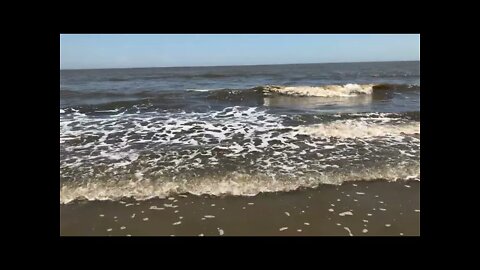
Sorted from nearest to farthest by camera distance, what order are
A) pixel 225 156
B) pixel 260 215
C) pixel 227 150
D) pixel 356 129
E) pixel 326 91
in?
1. pixel 260 215
2. pixel 225 156
3. pixel 227 150
4. pixel 356 129
5. pixel 326 91

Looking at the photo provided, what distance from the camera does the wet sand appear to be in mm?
4570

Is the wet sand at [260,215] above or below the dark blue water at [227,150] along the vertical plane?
below

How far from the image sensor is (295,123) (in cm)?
1138

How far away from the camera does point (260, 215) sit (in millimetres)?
4914

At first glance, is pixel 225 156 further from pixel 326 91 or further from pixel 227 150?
pixel 326 91

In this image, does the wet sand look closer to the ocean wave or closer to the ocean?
the ocean

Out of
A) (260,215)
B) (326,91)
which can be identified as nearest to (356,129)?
(260,215)

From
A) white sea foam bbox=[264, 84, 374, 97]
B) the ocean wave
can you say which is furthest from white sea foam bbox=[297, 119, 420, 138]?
white sea foam bbox=[264, 84, 374, 97]

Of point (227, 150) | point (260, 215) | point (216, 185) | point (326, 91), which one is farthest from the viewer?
point (326, 91)

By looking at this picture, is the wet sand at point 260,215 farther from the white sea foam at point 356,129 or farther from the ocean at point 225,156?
the white sea foam at point 356,129

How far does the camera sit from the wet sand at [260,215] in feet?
15.0

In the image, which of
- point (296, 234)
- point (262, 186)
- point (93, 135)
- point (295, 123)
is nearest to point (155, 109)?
point (93, 135)

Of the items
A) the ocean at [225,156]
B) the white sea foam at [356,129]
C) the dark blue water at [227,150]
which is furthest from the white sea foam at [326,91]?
the white sea foam at [356,129]

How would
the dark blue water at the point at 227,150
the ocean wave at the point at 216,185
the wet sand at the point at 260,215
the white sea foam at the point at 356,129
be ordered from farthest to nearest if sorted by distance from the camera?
the white sea foam at the point at 356,129, the dark blue water at the point at 227,150, the ocean wave at the point at 216,185, the wet sand at the point at 260,215
